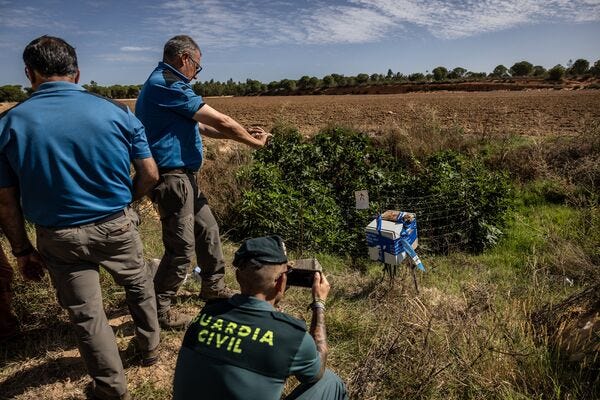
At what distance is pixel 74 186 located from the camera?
221cm

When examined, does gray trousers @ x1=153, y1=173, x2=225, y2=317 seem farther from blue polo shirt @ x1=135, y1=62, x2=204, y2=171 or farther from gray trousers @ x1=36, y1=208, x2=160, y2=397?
gray trousers @ x1=36, y1=208, x2=160, y2=397

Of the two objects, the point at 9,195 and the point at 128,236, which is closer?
the point at 9,195

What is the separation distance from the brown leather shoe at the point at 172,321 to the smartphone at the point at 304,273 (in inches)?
50.5

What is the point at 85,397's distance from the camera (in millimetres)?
2670

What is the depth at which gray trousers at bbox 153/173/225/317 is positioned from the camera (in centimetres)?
311

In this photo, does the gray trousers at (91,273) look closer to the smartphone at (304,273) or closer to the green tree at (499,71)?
the smartphone at (304,273)

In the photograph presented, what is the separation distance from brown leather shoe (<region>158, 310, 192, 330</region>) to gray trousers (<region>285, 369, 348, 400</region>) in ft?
5.13

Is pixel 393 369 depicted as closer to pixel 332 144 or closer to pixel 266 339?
pixel 266 339

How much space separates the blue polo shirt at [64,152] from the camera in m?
2.11

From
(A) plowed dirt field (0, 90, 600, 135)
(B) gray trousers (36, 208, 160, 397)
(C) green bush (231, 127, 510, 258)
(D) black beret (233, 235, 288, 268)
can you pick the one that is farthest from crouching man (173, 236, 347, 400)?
(A) plowed dirt field (0, 90, 600, 135)

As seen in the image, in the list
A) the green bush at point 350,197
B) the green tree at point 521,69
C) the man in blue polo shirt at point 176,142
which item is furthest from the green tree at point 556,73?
the man in blue polo shirt at point 176,142

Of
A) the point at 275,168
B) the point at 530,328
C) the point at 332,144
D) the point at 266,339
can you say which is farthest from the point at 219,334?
the point at 332,144

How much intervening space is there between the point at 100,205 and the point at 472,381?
2561 mm

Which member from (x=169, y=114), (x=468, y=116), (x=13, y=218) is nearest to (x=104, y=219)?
(x=13, y=218)
